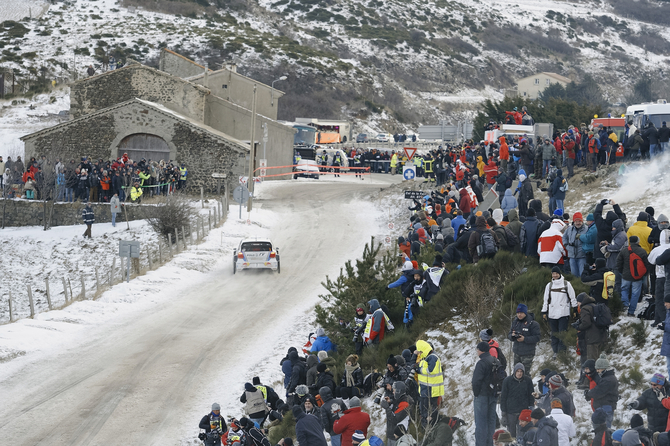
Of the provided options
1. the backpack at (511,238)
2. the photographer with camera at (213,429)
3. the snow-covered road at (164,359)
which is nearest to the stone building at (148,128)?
the snow-covered road at (164,359)

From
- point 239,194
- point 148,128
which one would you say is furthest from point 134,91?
point 239,194

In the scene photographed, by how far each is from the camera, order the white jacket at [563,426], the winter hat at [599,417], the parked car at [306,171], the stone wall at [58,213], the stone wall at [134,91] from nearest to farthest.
A: the white jacket at [563,426]
the winter hat at [599,417]
the stone wall at [58,213]
the stone wall at [134,91]
the parked car at [306,171]

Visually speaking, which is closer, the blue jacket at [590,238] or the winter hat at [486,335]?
the winter hat at [486,335]

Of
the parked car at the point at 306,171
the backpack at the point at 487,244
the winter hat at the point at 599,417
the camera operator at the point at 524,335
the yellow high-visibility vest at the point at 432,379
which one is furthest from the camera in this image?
the parked car at the point at 306,171

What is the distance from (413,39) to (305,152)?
83.0 m

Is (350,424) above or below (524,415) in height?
below

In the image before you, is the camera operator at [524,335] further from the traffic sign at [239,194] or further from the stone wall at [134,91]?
the stone wall at [134,91]

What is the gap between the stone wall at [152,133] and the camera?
1623 inches

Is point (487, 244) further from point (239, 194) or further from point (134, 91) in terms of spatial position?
point (134, 91)

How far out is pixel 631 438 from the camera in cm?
782

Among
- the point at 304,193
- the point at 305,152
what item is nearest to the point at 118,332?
the point at 304,193

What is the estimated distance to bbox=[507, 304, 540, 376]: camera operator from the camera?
438 inches

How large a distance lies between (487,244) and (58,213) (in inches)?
1137

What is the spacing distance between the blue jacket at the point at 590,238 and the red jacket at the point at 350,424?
5.48 m
